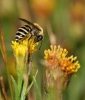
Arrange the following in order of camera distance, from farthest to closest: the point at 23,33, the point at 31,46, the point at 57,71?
the point at 23,33, the point at 31,46, the point at 57,71

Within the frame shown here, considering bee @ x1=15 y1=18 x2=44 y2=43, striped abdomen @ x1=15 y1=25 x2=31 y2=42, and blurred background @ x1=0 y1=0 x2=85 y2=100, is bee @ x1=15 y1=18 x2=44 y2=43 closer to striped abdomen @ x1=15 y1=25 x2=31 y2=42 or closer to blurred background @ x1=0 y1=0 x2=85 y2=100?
striped abdomen @ x1=15 y1=25 x2=31 y2=42

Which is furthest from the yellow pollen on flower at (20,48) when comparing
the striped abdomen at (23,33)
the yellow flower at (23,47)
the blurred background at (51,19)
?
the blurred background at (51,19)

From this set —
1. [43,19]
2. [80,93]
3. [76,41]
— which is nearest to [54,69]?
[80,93]

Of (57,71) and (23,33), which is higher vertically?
(23,33)

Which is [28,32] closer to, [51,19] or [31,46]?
[31,46]

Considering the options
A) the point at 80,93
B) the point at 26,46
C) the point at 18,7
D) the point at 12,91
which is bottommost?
the point at 80,93

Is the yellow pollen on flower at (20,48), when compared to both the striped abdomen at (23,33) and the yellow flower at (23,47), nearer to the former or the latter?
the yellow flower at (23,47)

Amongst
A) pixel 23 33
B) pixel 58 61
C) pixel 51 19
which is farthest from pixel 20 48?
pixel 51 19

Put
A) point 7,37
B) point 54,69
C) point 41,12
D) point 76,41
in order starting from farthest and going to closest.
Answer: point 41,12 < point 7,37 < point 76,41 < point 54,69

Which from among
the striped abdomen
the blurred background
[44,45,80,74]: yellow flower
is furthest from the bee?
the blurred background

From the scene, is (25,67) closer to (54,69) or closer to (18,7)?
(54,69)


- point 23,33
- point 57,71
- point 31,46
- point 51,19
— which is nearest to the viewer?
point 57,71
